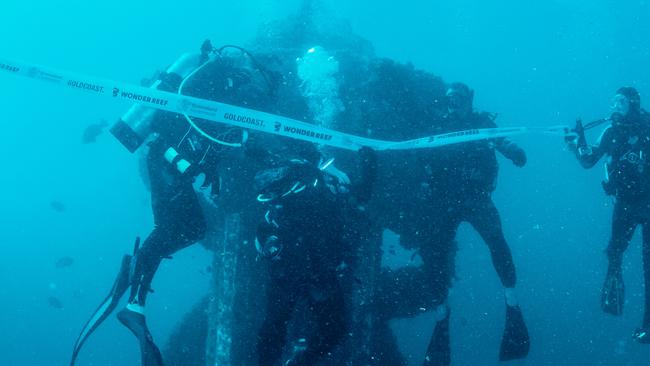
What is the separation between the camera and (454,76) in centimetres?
7644

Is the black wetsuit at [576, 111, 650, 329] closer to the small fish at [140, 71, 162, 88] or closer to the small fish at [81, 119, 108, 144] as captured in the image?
the small fish at [140, 71, 162, 88]

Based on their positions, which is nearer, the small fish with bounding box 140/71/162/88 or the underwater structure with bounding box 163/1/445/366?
the small fish with bounding box 140/71/162/88

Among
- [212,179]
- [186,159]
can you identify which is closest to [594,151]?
[212,179]

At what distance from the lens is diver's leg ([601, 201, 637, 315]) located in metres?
6.75

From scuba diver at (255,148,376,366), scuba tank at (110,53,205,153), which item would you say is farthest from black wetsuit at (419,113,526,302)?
scuba tank at (110,53,205,153)

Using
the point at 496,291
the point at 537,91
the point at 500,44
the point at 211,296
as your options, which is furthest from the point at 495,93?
the point at 211,296

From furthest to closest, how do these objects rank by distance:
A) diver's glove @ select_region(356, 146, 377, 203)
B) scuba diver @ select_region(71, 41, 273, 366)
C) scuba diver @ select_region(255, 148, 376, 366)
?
scuba diver @ select_region(71, 41, 273, 366), diver's glove @ select_region(356, 146, 377, 203), scuba diver @ select_region(255, 148, 376, 366)

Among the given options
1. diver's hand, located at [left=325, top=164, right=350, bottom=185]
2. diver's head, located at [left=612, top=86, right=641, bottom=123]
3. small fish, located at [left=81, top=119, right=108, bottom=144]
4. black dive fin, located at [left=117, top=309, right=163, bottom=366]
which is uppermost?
small fish, located at [left=81, top=119, right=108, bottom=144]

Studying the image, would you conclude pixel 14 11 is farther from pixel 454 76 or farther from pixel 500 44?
pixel 500 44

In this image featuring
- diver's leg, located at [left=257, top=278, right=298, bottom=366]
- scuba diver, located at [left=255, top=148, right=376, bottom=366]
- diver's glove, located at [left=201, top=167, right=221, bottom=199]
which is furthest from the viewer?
diver's glove, located at [left=201, top=167, right=221, bottom=199]

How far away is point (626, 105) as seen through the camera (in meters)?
6.42

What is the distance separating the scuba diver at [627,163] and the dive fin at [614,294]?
118mm

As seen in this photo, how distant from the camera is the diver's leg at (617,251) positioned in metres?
6.75

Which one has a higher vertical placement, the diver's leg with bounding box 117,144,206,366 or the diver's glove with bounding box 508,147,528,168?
the diver's glove with bounding box 508,147,528,168
